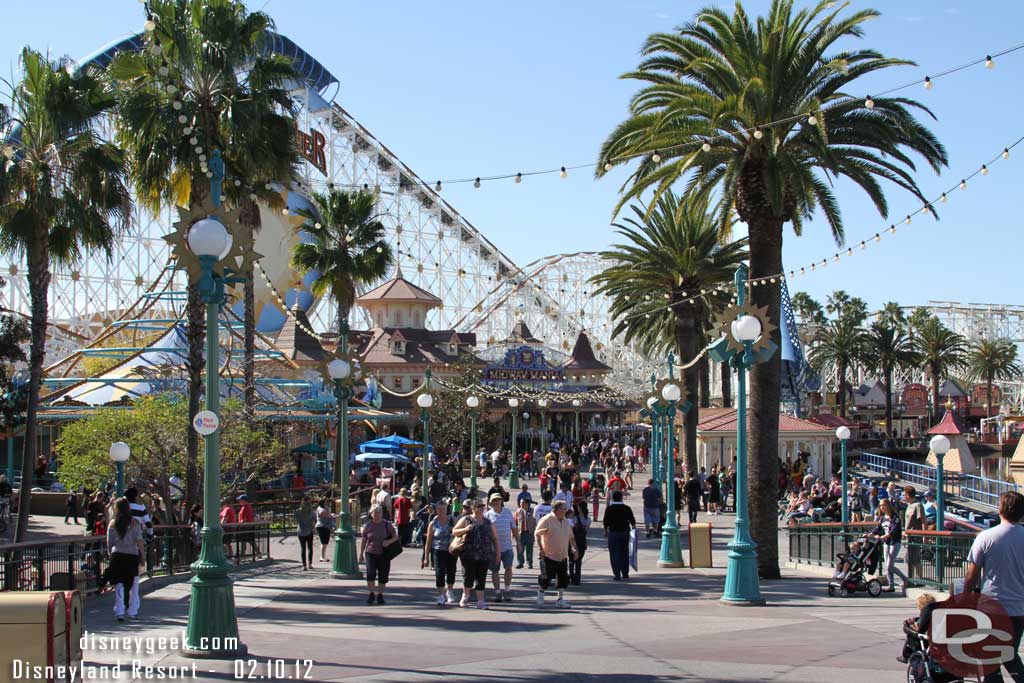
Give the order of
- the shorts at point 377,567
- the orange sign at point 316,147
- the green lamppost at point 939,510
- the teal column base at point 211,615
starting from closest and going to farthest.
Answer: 1. the teal column base at point 211,615
2. the shorts at point 377,567
3. the green lamppost at point 939,510
4. the orange sign at point 316,147

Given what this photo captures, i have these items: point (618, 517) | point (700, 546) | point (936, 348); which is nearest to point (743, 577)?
point (618, 517)

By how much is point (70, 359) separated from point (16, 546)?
25687 millimetres

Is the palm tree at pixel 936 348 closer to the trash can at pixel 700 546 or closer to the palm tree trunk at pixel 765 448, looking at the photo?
the trash can at pixel 700 546

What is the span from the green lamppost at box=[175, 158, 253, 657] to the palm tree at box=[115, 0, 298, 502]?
9.28 m

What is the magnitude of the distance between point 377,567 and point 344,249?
21672mm

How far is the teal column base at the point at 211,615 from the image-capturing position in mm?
10695

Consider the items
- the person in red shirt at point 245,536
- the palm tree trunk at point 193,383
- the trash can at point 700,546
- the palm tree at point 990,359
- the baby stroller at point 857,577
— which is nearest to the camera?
the baby stroller at point 857,577

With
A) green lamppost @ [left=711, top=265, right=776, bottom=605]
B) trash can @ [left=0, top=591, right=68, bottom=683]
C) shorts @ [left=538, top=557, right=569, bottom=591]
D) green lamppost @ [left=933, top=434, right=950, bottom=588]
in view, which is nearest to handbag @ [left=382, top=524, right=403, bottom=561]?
shorts @ [left=538, top=557, right=569, bottom=591]

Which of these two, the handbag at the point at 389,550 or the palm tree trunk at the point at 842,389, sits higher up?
the palm tree trunk at the point at 842,389

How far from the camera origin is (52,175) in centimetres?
2152

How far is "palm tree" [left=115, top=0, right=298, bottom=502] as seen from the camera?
2098 cm

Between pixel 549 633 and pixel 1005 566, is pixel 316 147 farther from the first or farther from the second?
pixel 1005 566

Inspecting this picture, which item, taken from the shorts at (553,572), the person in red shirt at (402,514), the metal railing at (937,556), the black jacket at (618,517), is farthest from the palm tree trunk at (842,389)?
the shorts at (553,572)

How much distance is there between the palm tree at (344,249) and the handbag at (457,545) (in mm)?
20929
